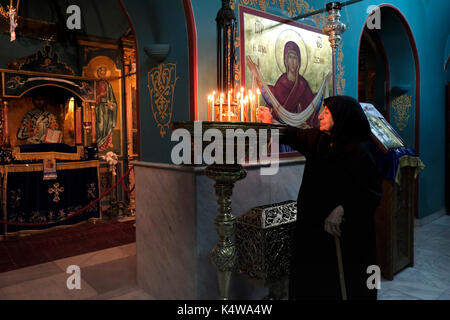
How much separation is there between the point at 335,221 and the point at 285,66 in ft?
6.66

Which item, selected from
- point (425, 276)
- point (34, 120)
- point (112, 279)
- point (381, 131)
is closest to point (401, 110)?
point (381, 131)

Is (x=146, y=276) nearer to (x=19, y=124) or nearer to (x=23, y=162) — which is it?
(x=23, y=162)

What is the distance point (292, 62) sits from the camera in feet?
13.1

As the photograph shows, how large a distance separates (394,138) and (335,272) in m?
2.24

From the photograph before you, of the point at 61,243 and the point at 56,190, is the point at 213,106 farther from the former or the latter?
the point at 56,190

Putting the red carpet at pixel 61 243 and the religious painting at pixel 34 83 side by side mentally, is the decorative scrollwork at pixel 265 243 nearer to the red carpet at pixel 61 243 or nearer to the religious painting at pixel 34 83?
the red carpet at pixel 61 243

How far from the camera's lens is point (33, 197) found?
233 inches

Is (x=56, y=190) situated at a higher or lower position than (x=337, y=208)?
lower

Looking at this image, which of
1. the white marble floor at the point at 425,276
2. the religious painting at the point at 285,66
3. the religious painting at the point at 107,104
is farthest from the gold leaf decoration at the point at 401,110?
the religious painting at the point at 107,104

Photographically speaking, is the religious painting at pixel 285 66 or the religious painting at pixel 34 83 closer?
the religious painting at pixel 285 66

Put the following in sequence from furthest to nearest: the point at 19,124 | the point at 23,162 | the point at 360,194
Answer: the point at 19,124 → the point at 23,162 → the point at 360,194

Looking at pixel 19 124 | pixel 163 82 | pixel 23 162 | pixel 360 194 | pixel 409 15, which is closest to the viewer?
pixel 360 194

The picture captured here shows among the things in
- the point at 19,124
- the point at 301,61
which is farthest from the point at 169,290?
the point at 19,124

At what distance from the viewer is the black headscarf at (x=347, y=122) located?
2.48 metres
